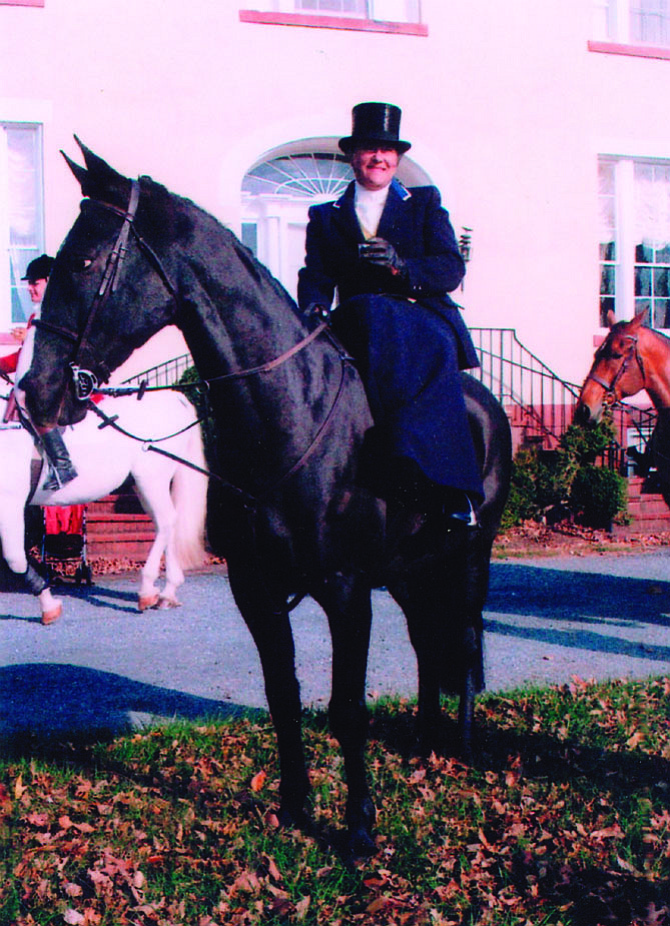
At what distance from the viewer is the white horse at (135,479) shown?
25.3ft

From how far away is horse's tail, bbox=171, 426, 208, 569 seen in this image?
26.1 ft

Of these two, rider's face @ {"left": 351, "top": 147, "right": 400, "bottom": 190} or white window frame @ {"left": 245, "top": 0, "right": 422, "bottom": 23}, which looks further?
white window frame @ {"left": 245, "top": 0, "right": 422, "bottom": 23}

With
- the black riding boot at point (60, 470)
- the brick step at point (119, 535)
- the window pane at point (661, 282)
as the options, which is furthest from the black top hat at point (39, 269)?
→ the window pane at point (661, 282)

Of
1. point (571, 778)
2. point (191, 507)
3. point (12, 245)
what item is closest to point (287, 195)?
point (12, 245)

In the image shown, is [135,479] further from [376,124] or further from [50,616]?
[376,124]

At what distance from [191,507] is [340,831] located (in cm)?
479

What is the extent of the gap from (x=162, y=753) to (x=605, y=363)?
15.2ft

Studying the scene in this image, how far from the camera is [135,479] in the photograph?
28.5 ft

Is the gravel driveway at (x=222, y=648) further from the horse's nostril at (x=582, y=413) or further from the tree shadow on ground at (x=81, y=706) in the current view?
the horse's nostril at (x=582, y=413)

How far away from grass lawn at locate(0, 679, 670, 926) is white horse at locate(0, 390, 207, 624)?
3023 millimetres

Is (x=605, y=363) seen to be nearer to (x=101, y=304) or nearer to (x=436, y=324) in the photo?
(x=436, y=324)

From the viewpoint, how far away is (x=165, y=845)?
374 cm

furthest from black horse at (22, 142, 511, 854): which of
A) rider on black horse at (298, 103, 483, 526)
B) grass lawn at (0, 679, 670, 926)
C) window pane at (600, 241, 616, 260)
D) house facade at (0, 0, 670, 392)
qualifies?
window pane at (600, 241, 616, 260)

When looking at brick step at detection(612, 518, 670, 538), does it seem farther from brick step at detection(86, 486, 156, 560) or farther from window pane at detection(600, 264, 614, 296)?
brick step at detection(86, 486, 156, 560)
